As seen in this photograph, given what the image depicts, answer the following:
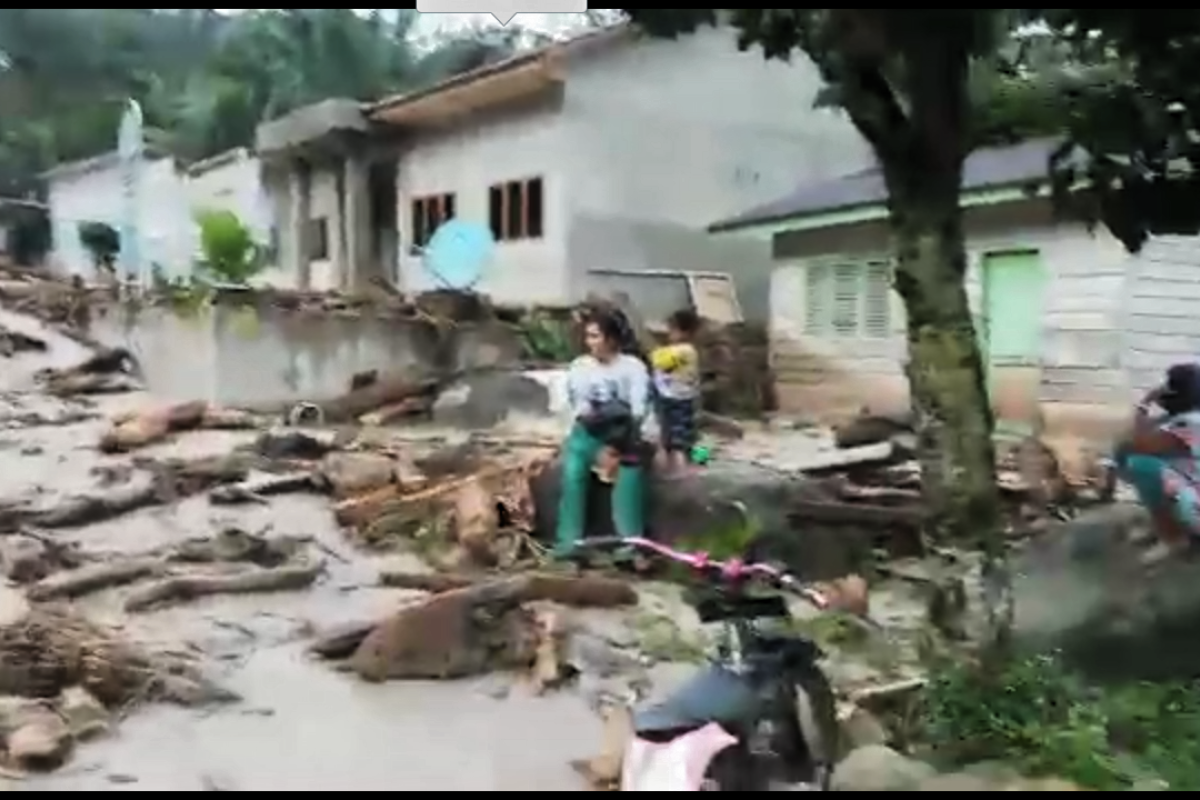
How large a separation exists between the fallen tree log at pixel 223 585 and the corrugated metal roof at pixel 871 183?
2.75 feet

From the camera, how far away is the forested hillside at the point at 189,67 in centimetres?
230

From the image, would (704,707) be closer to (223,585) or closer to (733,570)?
(733,570)

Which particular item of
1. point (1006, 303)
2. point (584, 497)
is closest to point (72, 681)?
point (584, 497)

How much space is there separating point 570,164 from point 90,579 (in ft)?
3.18

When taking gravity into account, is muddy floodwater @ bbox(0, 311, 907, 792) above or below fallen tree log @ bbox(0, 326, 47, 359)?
below

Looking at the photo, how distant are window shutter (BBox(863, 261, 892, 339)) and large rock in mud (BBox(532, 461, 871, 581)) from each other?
0.97ft

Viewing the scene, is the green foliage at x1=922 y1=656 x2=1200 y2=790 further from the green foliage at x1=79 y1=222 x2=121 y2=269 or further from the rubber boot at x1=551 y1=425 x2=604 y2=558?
the green foliage at x1=79 y1=222 x2=121 y2=269

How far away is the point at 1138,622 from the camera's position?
2.49m

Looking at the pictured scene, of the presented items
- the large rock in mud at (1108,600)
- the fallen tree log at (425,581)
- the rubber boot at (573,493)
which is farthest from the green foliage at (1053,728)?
the fallen tree log at (425,581)

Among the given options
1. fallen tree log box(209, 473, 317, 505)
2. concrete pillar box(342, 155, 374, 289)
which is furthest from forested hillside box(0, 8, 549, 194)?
fallen tree log box(209, 473, 317, 505)

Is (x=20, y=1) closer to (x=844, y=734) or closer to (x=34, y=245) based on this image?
(x=34, y=245)

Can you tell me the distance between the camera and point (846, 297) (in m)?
2.49

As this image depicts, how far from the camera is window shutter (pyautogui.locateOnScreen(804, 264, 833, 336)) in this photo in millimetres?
2482

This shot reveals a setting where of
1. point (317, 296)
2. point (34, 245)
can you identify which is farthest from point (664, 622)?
point (34, 245)
